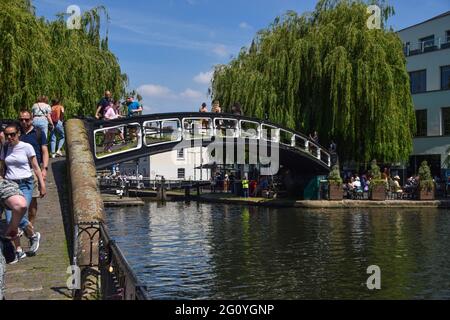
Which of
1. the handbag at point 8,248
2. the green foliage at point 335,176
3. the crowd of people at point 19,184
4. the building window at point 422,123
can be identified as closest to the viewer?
the handbag at point 8,248

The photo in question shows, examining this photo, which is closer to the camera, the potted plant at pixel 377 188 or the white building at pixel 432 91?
the potted plant at pixel 377 188

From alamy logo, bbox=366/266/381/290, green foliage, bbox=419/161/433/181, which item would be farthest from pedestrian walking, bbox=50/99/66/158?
green foliage, bbox=419/161/433/181

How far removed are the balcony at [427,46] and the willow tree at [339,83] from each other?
28.3 ft

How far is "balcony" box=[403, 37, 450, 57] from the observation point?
38.5 meters

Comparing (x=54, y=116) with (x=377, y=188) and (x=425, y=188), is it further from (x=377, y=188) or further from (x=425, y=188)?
(x=425, y=188)

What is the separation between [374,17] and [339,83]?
4.59 metres

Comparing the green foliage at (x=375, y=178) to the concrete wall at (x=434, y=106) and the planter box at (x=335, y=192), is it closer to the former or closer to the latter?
the planter box at (x=335, y=192)

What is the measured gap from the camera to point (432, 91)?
38.4 m

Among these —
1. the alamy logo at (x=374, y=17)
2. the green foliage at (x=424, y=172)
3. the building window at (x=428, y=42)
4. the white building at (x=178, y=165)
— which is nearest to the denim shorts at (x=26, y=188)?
the green foliage at (x=424, y=172)

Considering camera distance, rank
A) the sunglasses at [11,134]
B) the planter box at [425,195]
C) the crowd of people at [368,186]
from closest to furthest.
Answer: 1. the sunglasses at [11,134]
2. the planter box at [425,195]
3. the crowd of people at [368,186]

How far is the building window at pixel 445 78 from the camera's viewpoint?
3788 centimetres

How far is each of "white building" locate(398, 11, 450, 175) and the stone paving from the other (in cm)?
3134

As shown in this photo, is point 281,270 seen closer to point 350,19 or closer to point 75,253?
point 75,253

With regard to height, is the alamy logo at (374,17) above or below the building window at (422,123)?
above
